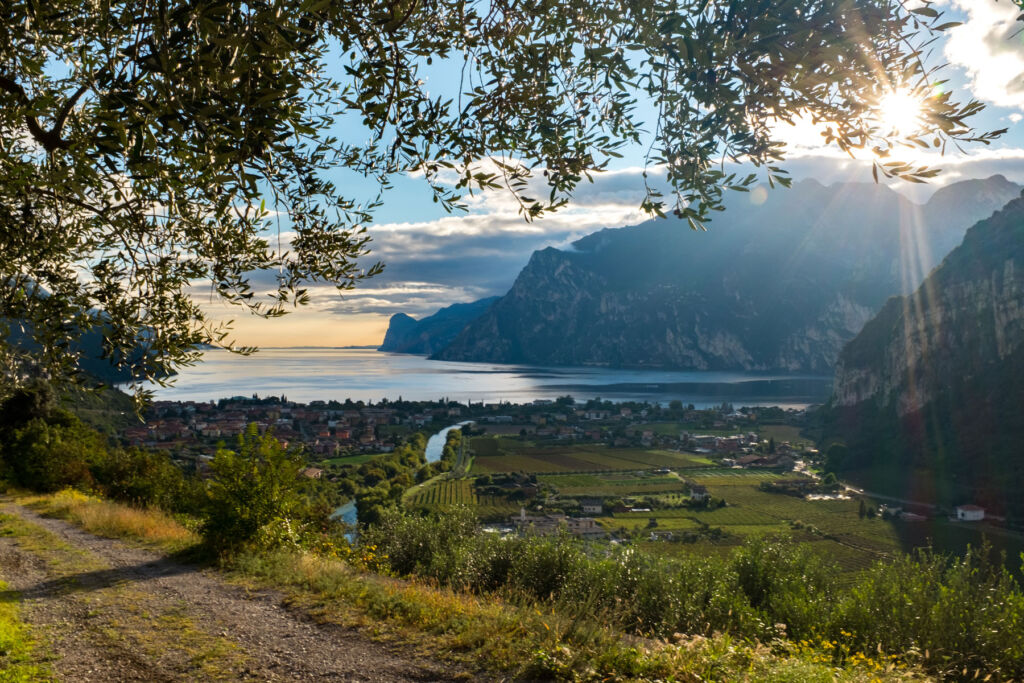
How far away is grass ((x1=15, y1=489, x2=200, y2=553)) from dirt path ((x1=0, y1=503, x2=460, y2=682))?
1368 millimetres

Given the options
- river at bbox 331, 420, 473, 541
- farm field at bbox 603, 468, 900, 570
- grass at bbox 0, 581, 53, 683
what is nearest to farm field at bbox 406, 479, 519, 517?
river at bbox 331, 420, 473, 541

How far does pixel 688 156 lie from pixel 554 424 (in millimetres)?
138017

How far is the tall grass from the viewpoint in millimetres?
7125

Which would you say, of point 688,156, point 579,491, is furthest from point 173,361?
point 579,491

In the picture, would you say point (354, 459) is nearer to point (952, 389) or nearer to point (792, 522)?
point (792, 522)

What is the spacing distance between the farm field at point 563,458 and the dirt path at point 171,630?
78.7 meters

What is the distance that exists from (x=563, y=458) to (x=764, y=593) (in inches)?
3796

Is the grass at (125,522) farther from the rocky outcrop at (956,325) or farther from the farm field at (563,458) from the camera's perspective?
the rocky outcrop at (956,325)

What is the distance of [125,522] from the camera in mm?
12766

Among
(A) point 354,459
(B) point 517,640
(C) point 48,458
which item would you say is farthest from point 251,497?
(A) point 354,459

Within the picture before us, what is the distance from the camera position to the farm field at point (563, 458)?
94500 mm

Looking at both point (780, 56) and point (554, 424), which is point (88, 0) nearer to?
point (780, 56)

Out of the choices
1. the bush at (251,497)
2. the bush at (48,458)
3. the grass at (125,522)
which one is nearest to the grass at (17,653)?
the bush at (251,497)

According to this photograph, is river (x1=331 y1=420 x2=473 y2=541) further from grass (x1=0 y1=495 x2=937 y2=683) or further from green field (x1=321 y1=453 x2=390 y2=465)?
grass (x1=0 y1=495 x2=937 y2=683)
